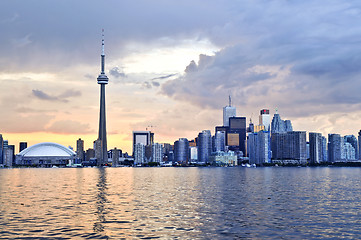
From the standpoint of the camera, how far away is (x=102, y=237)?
162 feet

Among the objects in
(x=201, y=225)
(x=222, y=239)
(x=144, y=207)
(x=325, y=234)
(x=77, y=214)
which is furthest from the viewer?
(x=144, y=207)

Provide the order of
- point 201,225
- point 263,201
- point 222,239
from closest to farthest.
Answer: point 222,239
point 201,225
point 263,201

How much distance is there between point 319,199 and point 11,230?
65082 mm

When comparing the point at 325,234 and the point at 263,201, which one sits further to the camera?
the point at 263,201

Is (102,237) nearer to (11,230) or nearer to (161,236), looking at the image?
(161,236)

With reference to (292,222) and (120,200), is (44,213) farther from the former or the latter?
(292,222)

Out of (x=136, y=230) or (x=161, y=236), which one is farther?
(x=136, y=230)

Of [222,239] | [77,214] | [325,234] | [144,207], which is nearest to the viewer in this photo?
[222,239]

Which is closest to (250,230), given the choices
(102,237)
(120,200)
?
(102,237)

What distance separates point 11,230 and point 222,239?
27.1 m

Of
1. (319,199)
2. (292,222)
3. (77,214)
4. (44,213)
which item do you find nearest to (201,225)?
(292,222)

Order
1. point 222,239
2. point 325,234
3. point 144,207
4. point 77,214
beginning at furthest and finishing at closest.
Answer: point 144,207
point 77,214
point 325,234
point 222,239

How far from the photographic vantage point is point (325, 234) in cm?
5181

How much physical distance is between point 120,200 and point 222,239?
1775 inches
